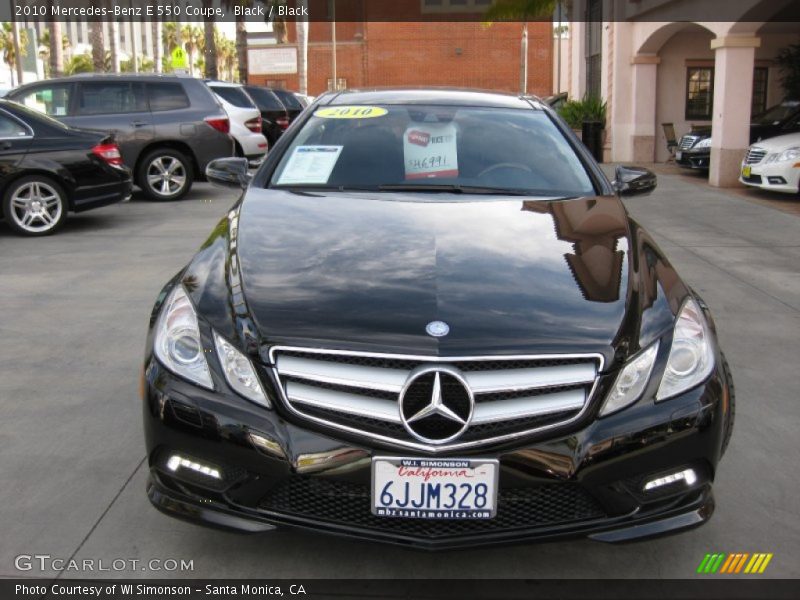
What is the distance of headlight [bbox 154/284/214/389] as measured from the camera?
9.32 ft

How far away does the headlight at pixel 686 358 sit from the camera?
9.29 ft

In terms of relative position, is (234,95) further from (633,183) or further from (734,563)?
(734,563)

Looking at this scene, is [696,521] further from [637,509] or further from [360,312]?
[360,312]

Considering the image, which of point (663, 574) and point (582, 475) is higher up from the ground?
point (582, 475)

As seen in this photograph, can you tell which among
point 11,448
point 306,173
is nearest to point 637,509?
point 306,173

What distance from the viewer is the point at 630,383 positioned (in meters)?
2.76

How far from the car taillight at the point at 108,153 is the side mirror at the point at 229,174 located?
18.3ft

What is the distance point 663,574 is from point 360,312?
1.35 meters

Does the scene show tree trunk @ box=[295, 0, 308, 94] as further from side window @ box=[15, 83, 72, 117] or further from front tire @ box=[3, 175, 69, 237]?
front tire @ box=[3, 175, 69, 237]

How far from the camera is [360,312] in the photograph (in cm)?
284

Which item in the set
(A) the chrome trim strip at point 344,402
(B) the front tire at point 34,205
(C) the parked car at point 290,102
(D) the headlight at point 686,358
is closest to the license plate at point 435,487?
(A) the chrome trim strip at point 344,402

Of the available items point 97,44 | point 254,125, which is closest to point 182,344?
point 254,125

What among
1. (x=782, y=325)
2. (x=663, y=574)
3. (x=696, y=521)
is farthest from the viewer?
(x=782, y=325)

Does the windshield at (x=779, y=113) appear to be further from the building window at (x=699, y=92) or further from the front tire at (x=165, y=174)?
the front tire at (x=165, y=174)
